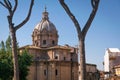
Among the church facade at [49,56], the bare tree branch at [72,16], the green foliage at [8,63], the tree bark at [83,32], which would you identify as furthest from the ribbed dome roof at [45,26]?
the tree bark at [83,32]

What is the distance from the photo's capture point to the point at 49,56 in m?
69.3

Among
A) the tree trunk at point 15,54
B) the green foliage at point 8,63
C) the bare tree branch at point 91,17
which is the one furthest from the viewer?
the green foliage at point 8,63

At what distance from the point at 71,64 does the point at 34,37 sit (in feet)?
33.7

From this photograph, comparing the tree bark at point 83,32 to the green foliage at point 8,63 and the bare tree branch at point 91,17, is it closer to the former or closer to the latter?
the bare tree branch at point 91,17

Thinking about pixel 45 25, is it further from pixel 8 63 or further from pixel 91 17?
pixel 91 17

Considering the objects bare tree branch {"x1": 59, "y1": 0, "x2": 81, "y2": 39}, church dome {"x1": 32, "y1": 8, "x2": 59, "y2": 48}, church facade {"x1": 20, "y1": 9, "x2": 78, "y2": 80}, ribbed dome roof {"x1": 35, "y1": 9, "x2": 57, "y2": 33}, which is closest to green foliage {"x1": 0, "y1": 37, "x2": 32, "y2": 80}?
church facade {"x1": 20, "y1": 9, "x2": 78, "y2": 80}

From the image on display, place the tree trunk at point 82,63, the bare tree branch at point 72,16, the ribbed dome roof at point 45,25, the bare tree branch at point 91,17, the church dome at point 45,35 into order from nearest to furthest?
the tree trunk at point 82,63, the bare tree branch at point 91,17, the bare tree branch at point 72,16, the church dome at point 45,35, the ribbed dome roof at point 45,25

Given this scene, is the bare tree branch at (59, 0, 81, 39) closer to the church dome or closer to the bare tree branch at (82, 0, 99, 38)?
the bare tree branch at (82, 0, 99, 38)

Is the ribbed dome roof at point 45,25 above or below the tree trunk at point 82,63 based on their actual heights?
above

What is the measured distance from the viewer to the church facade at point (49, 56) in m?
67.0

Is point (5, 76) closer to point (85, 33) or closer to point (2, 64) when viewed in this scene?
point (2, 64)

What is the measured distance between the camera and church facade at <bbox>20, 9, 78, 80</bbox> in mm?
67000

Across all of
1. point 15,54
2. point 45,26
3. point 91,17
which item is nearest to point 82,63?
point 91,17

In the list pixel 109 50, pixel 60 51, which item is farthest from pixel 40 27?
pixel 109 50
